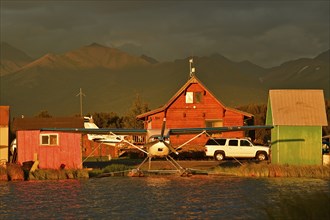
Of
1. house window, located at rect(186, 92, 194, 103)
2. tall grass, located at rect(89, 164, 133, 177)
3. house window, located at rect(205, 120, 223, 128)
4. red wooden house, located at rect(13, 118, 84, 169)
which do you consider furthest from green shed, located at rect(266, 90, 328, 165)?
house window, located at rect(205, 120, 223, 128)

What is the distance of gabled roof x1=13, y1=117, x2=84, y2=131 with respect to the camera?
154 feet

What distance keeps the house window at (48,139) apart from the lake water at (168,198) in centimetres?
427

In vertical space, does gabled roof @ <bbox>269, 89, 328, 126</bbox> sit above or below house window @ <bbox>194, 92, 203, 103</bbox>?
below

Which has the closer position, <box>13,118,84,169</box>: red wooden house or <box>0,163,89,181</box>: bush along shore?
<box>0,163,89,181</box>: bush along shore

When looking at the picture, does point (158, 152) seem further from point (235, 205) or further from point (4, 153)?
point (235, 205)

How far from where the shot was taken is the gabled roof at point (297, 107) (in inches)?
1813

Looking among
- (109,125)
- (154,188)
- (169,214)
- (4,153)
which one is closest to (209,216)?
(169,214)

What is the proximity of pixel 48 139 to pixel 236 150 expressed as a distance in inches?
615

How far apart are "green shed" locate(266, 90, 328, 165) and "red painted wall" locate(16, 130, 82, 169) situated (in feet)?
39.1

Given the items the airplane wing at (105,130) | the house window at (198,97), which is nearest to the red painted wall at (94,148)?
the house window at (198,97)

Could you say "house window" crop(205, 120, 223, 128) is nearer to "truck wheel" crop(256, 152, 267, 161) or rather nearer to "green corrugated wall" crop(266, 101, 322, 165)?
"truck wheel" crop(256, 152, 267, 161)

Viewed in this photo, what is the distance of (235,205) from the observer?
30.0m

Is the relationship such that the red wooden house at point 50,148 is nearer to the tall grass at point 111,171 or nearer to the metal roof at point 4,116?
the tall grass at point 111,171

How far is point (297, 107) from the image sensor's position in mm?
46875
